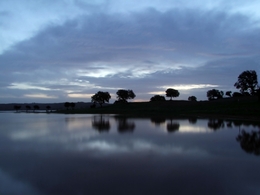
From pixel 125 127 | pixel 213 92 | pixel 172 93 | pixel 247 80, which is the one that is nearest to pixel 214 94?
pixel 213 92

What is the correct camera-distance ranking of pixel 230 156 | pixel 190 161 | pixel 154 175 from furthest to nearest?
pixel 230 156 < pixel 190 161 < pixel 154 175

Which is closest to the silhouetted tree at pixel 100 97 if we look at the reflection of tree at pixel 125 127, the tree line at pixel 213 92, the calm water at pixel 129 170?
the tree line at pixel 213 92

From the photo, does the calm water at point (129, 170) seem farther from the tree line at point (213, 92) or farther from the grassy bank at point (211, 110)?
the tree line at point (213, 92)

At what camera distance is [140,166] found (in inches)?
361

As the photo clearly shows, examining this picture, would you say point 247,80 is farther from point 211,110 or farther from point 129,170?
point 129,170

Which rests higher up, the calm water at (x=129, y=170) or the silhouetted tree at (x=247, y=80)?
the silhouetted tree at (x=247, y=80)

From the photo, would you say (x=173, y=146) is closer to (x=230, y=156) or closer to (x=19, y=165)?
(x=230, y=156)

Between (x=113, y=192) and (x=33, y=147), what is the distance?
833cm

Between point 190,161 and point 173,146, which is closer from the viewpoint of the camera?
point 190,161

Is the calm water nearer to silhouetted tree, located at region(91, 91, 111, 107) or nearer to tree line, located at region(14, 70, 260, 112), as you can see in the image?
tree line, located at region(14, 70, 260, 112)

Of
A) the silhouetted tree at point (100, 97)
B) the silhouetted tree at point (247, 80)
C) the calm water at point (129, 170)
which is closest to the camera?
the calm water at point (129, 170)

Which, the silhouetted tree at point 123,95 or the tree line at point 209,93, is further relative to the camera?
the silhouetted tree at point 123,95

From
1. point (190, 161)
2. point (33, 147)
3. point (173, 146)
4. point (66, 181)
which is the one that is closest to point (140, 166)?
point (190, 161)

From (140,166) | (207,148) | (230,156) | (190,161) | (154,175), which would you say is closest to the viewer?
(154,175)
